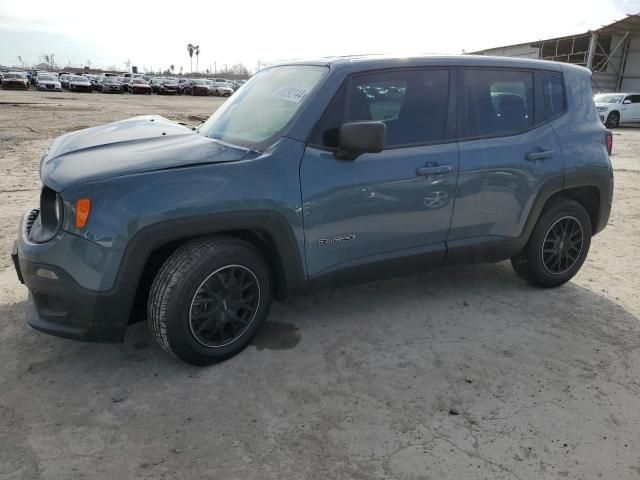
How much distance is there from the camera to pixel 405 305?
13.2 feet

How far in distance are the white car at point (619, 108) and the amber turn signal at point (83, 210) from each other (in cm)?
2360

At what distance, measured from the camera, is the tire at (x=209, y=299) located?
2859 millimetres

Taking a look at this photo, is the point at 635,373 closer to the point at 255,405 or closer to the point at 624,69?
the point at 255,405

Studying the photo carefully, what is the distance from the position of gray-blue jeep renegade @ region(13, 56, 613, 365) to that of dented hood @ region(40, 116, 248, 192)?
0.06 feet

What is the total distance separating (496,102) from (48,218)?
123 inches

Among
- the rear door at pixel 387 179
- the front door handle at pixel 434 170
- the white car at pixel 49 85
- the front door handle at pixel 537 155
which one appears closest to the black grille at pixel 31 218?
the rear door at pixel 387 179

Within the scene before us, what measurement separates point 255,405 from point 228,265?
787 mm

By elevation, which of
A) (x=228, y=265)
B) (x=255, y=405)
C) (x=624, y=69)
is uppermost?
(x=624, y=69)

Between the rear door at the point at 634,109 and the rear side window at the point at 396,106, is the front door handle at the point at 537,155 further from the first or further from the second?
the rear door at the point at 634,109

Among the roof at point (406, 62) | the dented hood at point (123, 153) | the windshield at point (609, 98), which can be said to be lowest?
the dented hood at point (123, 153)

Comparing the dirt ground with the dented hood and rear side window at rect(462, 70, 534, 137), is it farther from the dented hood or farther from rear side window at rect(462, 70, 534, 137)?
rear side window at rect(462, 70, 534, 137)

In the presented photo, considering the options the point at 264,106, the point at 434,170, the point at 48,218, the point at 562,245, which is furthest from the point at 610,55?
the point at 48,218

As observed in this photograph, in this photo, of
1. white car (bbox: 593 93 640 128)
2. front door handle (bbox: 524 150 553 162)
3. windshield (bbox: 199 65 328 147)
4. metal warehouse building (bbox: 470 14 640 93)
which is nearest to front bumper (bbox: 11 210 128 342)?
windshield (bbox: 199 65 328 147)

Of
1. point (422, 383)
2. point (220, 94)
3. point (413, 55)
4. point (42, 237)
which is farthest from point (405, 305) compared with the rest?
point (220, 94)
